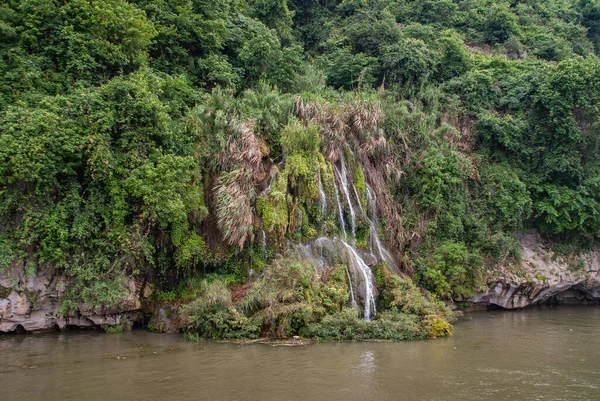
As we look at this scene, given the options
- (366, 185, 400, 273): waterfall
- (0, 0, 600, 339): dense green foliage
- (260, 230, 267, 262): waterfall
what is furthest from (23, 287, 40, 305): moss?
(366, 185, 400, 273): waterfall

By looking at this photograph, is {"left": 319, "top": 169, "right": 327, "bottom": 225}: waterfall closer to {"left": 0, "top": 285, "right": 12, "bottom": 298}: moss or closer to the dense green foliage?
the dense green foliage

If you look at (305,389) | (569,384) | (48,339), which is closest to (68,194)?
(48,339)

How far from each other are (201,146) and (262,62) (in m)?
6.13

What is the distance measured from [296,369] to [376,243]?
275 inches

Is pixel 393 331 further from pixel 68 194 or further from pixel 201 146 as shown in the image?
pixel 68 194

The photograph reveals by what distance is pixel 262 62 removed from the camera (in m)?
19.6

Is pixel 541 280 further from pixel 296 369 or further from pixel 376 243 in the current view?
pixel 296 369

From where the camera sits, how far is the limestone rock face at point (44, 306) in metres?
12.5

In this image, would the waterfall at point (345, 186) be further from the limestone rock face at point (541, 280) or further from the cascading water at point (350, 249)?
the limestone rock face at point (541, 280)

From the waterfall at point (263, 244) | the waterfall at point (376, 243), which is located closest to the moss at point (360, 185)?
the waterfall at point (376, 243)

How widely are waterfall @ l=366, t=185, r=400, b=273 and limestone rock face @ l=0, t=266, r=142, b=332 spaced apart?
293 inches

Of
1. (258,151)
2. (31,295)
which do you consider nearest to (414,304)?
(258,151)

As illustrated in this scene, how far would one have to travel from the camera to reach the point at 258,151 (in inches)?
603

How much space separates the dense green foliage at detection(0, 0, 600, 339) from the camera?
1270 centimetres
